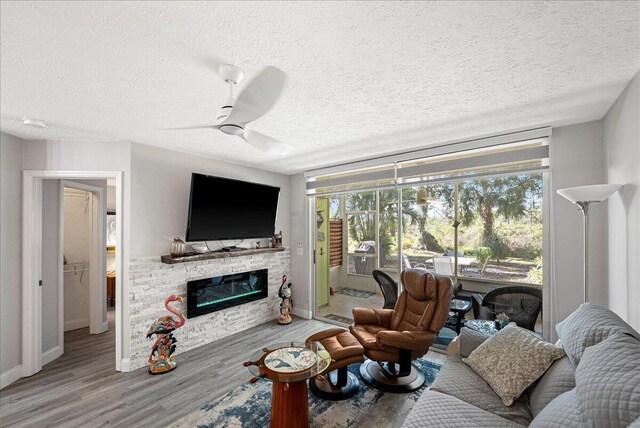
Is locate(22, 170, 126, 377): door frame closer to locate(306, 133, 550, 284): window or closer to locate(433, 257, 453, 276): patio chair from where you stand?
locate(306, 133, 550, 284): window

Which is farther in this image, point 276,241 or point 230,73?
point 276,241

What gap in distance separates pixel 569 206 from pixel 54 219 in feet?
18.8

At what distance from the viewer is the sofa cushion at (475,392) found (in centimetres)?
160

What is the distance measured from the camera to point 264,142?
82.1 inches

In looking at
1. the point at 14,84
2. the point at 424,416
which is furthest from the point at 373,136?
the point at 14,84

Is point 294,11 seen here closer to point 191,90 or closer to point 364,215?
point 191,90

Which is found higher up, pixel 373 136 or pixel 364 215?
pixel 373 136

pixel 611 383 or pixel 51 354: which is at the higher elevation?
pixel 611 383

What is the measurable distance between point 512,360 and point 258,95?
2.23 meters

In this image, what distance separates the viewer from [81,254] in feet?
14.1

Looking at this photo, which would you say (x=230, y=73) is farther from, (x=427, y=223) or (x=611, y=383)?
(x=427, y=223)

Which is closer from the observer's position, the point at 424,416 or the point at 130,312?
the point at 424,416

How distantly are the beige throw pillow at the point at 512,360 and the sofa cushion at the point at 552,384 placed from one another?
0.12 ft

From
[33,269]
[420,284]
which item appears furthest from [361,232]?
[33,269]
